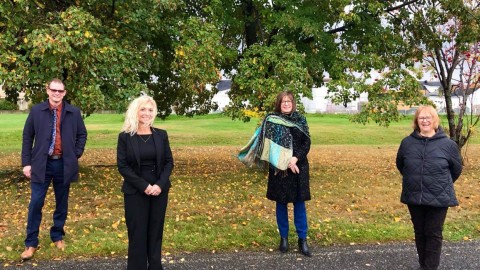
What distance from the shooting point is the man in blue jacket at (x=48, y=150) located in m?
5.09

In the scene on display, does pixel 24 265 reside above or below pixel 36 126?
below

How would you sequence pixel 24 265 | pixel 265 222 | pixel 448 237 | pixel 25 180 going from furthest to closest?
pixel 25 180
pixel 265 222
pixel 448 237
pixel 24 265

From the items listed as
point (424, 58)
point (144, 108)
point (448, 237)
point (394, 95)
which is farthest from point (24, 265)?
point (424, 58)

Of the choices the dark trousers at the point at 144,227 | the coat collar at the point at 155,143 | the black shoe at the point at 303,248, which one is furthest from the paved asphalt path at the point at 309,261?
the coat collar at the point at 155,143

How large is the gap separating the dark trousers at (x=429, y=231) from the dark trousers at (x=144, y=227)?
8.94 feet

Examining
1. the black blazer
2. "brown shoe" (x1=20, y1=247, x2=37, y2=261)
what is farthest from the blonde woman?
"brown shoe" (x1=20, y1=247, x2=37, y2=261)

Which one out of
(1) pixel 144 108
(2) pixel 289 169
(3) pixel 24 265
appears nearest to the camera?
(1) pixel 144 108

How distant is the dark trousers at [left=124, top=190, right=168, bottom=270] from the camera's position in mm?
4312

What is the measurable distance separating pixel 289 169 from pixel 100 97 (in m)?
4.08

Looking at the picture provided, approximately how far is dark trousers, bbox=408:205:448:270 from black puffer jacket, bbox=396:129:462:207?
146mm

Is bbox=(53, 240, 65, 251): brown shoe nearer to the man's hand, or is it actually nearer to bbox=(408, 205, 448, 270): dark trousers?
the man's hand

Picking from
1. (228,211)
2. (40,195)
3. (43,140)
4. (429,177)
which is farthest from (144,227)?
(228,211)

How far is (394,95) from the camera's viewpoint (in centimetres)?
939

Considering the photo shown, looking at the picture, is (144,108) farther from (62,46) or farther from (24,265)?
(62,46)
